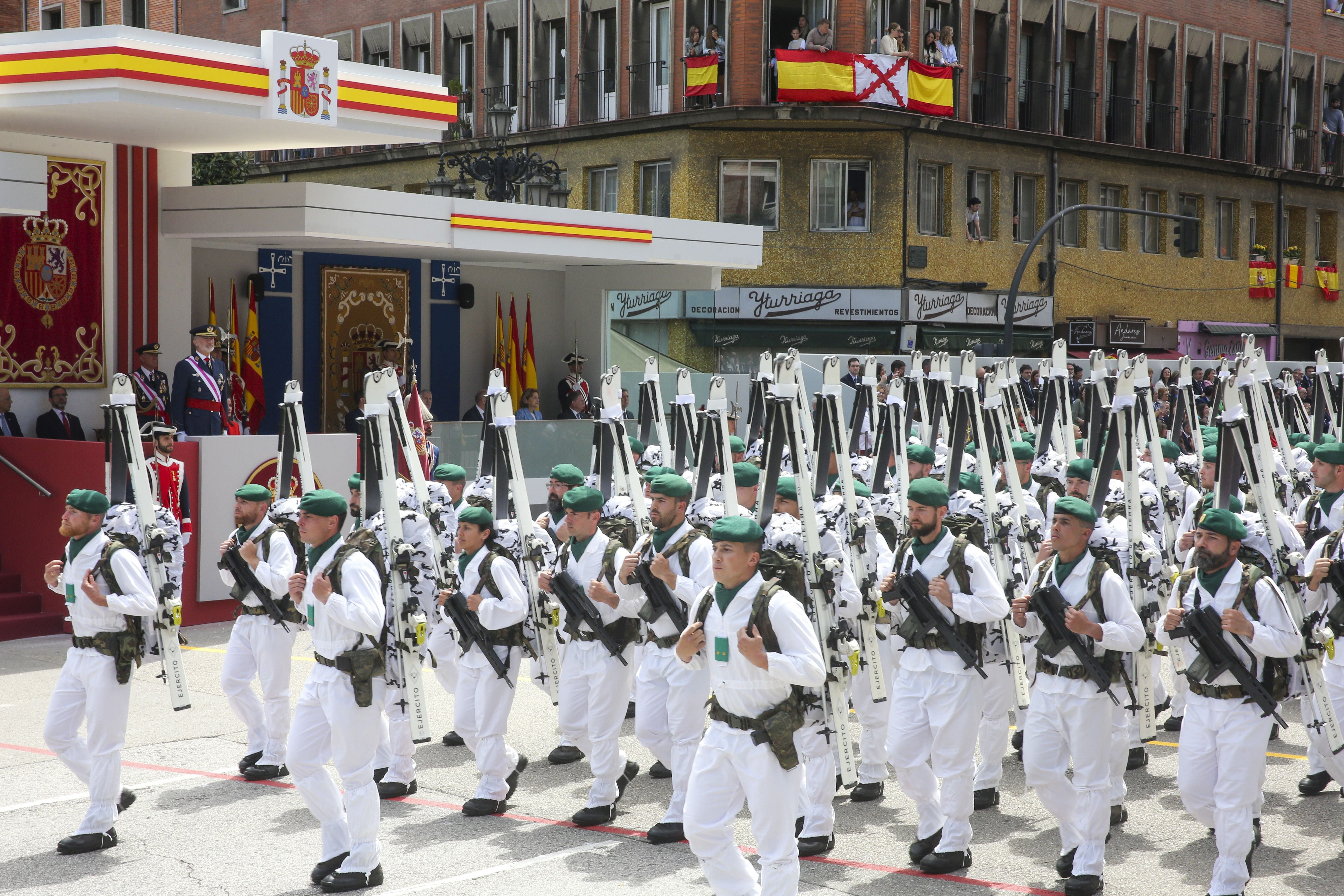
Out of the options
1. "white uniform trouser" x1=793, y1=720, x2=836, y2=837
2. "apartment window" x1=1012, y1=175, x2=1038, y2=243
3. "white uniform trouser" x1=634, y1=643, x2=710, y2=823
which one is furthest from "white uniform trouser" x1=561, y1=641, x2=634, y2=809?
"apartment window" x1=1012, y1=175, x2=1038, y2=243

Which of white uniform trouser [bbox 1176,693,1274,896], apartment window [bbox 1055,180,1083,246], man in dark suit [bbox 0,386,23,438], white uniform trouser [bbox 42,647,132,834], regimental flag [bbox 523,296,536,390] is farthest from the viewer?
apartment window [bbox 1055,180,1083,246]

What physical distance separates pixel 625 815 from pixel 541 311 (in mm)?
14855

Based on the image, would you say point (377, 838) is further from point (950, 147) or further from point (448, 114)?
point (950, 147)

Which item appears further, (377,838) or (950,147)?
(950,147)

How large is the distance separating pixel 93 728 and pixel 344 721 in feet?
5.46

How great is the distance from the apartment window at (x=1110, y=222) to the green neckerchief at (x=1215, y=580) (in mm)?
29726

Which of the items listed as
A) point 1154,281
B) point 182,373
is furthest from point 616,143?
point 182,373

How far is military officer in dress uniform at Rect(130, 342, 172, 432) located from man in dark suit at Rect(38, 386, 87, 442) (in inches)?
28.7

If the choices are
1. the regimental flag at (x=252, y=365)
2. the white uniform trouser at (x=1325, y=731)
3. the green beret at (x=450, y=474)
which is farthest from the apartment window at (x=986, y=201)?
the white uniform trouser at (x=1325, y=731)

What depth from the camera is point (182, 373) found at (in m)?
15.7

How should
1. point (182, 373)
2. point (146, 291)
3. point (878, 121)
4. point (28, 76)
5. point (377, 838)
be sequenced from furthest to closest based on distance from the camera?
point (878, 121)
point (146, 291)
point (182, 373)
point (28, 76)
point (377, 838)

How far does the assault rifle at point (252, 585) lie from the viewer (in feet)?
30.7

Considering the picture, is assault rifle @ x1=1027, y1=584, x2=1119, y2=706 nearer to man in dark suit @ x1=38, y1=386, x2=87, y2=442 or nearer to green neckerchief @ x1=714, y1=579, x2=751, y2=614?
green neckerchief @ x1=714, y1=579, x2=751, y2=614

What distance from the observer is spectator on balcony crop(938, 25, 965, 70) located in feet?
103
